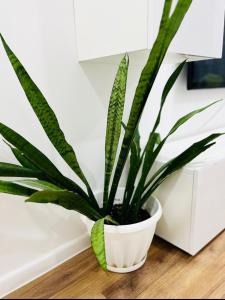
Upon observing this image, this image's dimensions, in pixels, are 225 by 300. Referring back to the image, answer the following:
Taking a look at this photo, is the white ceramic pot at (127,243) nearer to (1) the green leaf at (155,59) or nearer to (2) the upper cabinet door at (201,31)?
(1) the green leaf at (155,59)

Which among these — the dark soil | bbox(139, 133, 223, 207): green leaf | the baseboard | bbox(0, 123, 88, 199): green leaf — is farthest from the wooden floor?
→ bbox(0, 123, 88, 199): green leaf

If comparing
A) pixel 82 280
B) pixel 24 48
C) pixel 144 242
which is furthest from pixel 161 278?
pixel 24 48

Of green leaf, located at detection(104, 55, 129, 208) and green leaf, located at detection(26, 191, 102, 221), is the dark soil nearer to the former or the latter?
green leaf, located at detection(26, 191, 102, 221)

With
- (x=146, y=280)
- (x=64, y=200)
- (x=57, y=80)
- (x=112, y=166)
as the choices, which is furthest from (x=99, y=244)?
(x=57, y=80)

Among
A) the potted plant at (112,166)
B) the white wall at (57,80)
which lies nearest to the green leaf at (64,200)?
the potted plant at (112,166)

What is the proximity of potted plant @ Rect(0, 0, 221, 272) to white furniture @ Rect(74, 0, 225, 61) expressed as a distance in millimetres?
72

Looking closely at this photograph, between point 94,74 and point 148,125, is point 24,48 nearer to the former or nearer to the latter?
point 94,74

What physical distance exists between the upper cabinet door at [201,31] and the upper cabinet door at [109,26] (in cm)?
5

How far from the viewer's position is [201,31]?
2.65ft

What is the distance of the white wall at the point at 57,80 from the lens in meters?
0.72

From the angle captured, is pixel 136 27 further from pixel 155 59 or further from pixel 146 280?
→ pixel 146 280

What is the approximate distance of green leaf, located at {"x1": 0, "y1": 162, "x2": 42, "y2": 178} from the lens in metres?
0.61

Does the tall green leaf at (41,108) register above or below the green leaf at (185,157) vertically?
above

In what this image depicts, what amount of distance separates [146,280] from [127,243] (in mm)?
180
